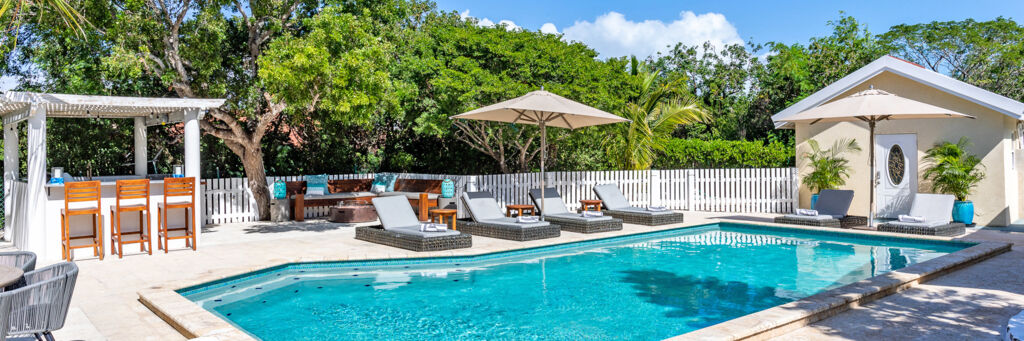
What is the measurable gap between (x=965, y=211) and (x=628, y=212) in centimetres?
627

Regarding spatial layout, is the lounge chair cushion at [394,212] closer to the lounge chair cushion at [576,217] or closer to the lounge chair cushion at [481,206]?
the lounge chair cushion at [481,206]

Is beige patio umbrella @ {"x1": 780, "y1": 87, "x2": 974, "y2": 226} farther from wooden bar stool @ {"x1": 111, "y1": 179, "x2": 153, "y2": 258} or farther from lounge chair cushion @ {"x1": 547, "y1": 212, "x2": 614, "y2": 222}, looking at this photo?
wooden bar stool @ {"x1": 111, "y1": 179, "x2": 153, "y2": 258}

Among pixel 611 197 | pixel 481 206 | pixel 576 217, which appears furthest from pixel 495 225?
pixel 611 197

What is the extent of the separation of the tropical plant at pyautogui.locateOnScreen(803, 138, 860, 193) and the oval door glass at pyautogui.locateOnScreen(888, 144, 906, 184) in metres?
0.67

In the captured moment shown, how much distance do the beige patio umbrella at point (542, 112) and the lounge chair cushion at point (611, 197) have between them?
5.15 feet

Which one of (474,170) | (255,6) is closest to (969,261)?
(255,6)

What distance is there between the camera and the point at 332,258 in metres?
8.36

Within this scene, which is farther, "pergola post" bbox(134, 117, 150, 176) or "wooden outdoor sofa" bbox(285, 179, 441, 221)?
"wooden outdoor sofa" bbox(285, 179, 441, 221)

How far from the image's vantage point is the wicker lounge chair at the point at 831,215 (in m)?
11.5

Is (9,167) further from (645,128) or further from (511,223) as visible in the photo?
(645,128)

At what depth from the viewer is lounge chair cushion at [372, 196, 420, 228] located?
389 inches

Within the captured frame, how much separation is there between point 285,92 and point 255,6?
2269 millimetres

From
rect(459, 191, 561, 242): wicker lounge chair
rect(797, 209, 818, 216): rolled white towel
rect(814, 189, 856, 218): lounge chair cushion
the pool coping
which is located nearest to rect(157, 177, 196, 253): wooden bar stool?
the pool coping

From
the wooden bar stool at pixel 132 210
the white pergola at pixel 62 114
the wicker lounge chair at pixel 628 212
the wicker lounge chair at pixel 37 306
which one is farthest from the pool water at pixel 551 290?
the white pergola at pixel 62 114
